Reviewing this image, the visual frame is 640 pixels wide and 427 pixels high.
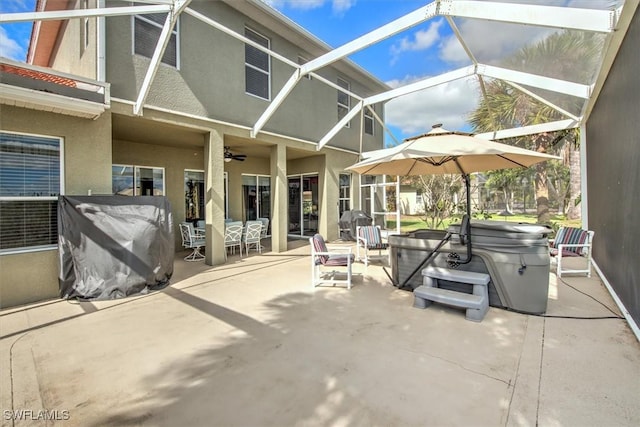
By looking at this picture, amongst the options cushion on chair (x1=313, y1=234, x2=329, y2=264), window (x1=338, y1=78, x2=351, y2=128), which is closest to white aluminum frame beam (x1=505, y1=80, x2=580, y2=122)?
cushion on chair (x1=313, y1=234, x2=329, y2=264)

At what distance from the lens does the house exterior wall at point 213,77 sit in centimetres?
596

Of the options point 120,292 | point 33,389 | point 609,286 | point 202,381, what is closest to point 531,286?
point 609,286

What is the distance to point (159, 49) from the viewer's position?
528cm

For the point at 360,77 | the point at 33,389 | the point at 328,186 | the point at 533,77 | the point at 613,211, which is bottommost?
the point at 33,389

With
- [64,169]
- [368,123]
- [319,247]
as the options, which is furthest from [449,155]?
[368,123]

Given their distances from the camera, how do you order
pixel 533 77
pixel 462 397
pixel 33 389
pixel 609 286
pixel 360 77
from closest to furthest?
1. pixel 462 397
2. pixel 33 389
3. pixel 609 286
4. pixel 533 77
5. pixel 360 77

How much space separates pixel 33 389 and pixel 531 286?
5718 millimetres

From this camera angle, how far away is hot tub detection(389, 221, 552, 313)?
403cm

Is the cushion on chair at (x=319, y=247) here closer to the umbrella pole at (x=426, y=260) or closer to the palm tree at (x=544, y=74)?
the umbrella pole at (x=426, y=260)

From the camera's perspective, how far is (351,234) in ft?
35.6

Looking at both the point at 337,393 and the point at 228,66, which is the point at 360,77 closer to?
the point at 228,66

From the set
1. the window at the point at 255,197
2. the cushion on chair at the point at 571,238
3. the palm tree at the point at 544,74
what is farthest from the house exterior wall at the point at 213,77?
the cushion on chair at the point at 571,238

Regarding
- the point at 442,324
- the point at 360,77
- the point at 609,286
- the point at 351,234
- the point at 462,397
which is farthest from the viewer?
the point at 360,77

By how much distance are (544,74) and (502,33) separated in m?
1.76
